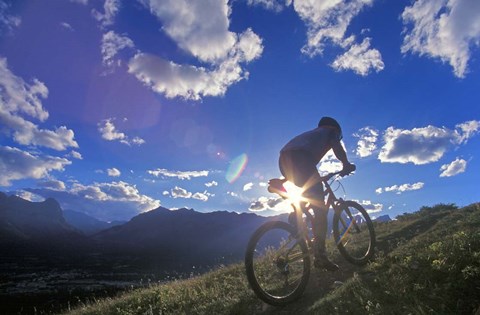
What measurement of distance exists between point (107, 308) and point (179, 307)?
2.86 meters

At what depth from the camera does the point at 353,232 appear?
920 cm

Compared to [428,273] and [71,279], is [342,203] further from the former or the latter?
[71,279]

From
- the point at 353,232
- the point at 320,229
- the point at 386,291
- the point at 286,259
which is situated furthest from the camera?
the point at 353,232

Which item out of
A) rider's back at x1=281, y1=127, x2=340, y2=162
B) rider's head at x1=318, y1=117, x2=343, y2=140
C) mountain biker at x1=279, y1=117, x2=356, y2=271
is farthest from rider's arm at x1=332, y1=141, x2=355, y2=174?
mountain biker at x1=279, y1=117, x2=356, y2=271

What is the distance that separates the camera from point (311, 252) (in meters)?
7.27

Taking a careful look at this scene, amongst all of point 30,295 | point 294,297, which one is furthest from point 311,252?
point 30,295

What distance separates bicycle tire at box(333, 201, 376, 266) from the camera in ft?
28.1

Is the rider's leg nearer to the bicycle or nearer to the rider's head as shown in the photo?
the bicycle

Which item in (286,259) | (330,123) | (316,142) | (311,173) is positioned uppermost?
(330,123)

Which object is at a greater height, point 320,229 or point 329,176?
point 329,176

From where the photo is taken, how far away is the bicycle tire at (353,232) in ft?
28.1

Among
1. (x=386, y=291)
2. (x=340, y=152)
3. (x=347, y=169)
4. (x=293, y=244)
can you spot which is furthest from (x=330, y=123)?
(x=386, y=291)

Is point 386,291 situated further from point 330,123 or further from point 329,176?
point 330,123

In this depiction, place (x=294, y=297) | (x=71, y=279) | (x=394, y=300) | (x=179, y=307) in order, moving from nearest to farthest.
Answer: (x=394, y=300) < (x=294, y=297) < (x=179, y=307) < (x=71, y=279)
